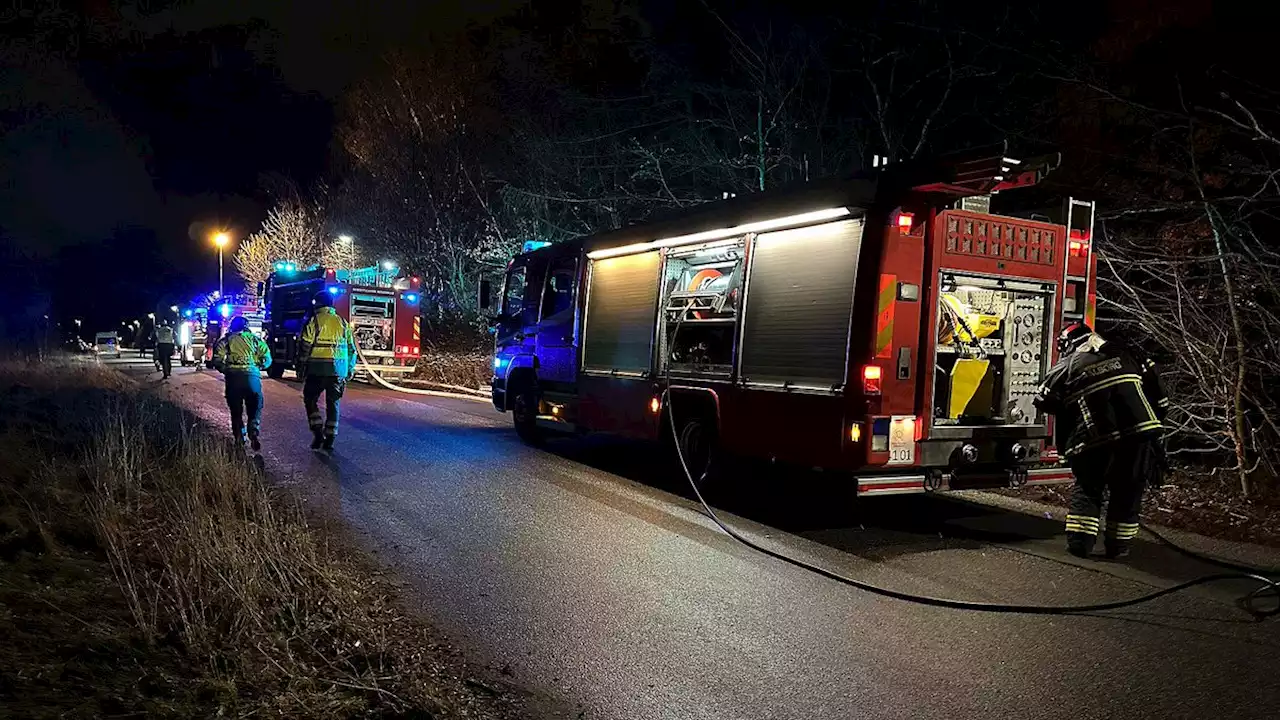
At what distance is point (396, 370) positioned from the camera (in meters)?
22.2

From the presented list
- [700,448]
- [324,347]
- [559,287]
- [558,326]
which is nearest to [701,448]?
[700,448]

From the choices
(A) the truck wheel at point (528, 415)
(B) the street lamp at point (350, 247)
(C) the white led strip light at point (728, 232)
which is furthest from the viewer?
(B) the street lamp at point (350, 247)

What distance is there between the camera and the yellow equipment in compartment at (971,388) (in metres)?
6.87

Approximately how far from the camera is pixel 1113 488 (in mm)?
5734

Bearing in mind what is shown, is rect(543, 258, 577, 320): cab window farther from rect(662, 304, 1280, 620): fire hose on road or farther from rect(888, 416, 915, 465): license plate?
rect(662, 304, 1280, 620): fire hose on road

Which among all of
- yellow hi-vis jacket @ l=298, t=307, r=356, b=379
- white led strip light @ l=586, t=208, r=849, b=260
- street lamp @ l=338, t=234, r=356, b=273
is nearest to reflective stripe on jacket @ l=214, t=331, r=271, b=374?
yellow hi-vis jacket @ l=298, t=307, r=356, b=379

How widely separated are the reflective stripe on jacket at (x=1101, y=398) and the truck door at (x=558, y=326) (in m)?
5.35

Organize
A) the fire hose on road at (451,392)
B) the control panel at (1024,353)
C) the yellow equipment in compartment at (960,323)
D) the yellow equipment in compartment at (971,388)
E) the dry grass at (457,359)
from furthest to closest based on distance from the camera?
the dry grass at (457,359) → the fire hose on road at (451,392) → the control panel at (1024,353) → the yellow equipment in compartment at (971,388) → the yellow equipment in compartment at (960,323)

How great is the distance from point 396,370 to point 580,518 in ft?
53.7

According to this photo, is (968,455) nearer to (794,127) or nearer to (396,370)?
(794,127)

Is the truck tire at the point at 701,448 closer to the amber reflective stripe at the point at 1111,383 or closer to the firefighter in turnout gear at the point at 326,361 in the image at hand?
the amber reflective stripe at the point at 1111,383

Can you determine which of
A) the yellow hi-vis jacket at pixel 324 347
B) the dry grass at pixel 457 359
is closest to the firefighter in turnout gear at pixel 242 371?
the yellow hi-vis jacket at pixel 324 347

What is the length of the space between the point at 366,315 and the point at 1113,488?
18.8 metres

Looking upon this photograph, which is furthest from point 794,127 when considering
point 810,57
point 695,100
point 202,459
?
point 202,459
